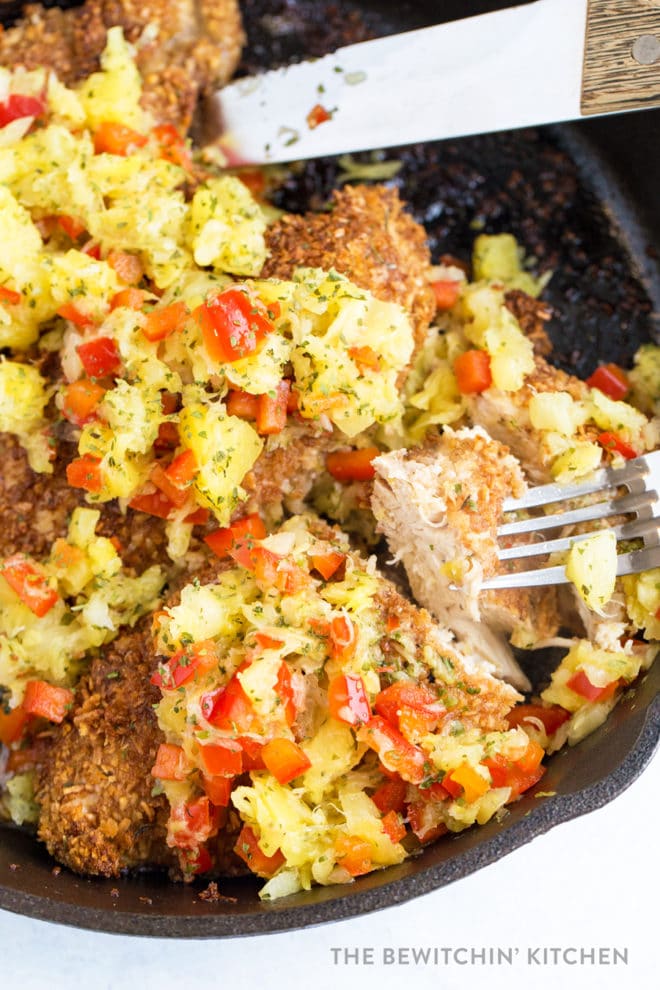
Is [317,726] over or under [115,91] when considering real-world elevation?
under

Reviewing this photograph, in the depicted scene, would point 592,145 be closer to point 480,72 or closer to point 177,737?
point 480,72

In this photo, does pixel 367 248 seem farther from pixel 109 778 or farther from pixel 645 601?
pixel 109 778

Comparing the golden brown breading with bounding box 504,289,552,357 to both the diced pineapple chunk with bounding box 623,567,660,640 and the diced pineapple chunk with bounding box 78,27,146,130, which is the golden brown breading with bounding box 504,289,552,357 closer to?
the diced pineapple chunk with bounding box 623,567,660,640

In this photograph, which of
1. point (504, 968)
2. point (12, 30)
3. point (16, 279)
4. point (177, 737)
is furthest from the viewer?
→ point (12, 30)

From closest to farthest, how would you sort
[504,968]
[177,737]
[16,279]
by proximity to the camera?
[177,737] → [16,279] → [504,968]

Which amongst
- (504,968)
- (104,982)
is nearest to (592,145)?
(504,968)

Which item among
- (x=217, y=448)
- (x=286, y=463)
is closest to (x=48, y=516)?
(x=217, y=448)
